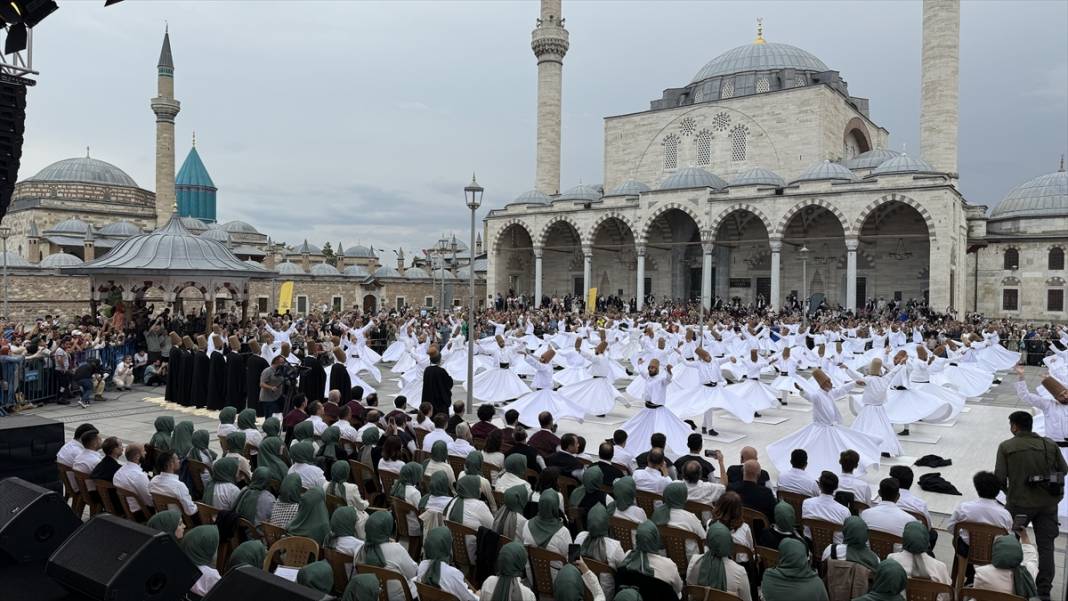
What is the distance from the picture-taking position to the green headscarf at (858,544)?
171 inches

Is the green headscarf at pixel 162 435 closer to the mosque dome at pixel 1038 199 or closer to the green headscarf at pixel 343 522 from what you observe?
the green headscarf at pixel 343 522

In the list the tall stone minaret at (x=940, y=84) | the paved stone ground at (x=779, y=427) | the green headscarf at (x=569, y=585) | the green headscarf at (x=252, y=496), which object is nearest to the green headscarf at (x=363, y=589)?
the green headscarf at (x=569, y=585)

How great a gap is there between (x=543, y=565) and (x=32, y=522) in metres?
3.04

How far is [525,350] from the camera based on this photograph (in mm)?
17547

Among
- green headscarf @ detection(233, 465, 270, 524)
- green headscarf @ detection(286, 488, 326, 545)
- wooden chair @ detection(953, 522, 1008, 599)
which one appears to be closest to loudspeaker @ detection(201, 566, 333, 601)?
green headscarf @ detection(286, 488, 326, 545)

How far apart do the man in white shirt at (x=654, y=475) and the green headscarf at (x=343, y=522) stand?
2609 mm

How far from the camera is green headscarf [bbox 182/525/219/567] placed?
13.3 feet

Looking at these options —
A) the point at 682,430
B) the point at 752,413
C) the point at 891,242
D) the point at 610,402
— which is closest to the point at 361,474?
the point at 682,430

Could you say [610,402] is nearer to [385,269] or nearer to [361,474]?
[361,474]

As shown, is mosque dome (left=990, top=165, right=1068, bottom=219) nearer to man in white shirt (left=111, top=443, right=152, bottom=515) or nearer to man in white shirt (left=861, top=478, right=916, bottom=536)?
man in white shirt (left=861, top=478, right=916, bottom=536)

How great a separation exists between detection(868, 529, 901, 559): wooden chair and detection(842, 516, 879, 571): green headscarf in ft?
2.35

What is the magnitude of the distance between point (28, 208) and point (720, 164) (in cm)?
5073

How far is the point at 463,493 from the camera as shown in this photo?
521 centimetres

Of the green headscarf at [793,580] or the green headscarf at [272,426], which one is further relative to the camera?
the green headscarf at [272,426]
